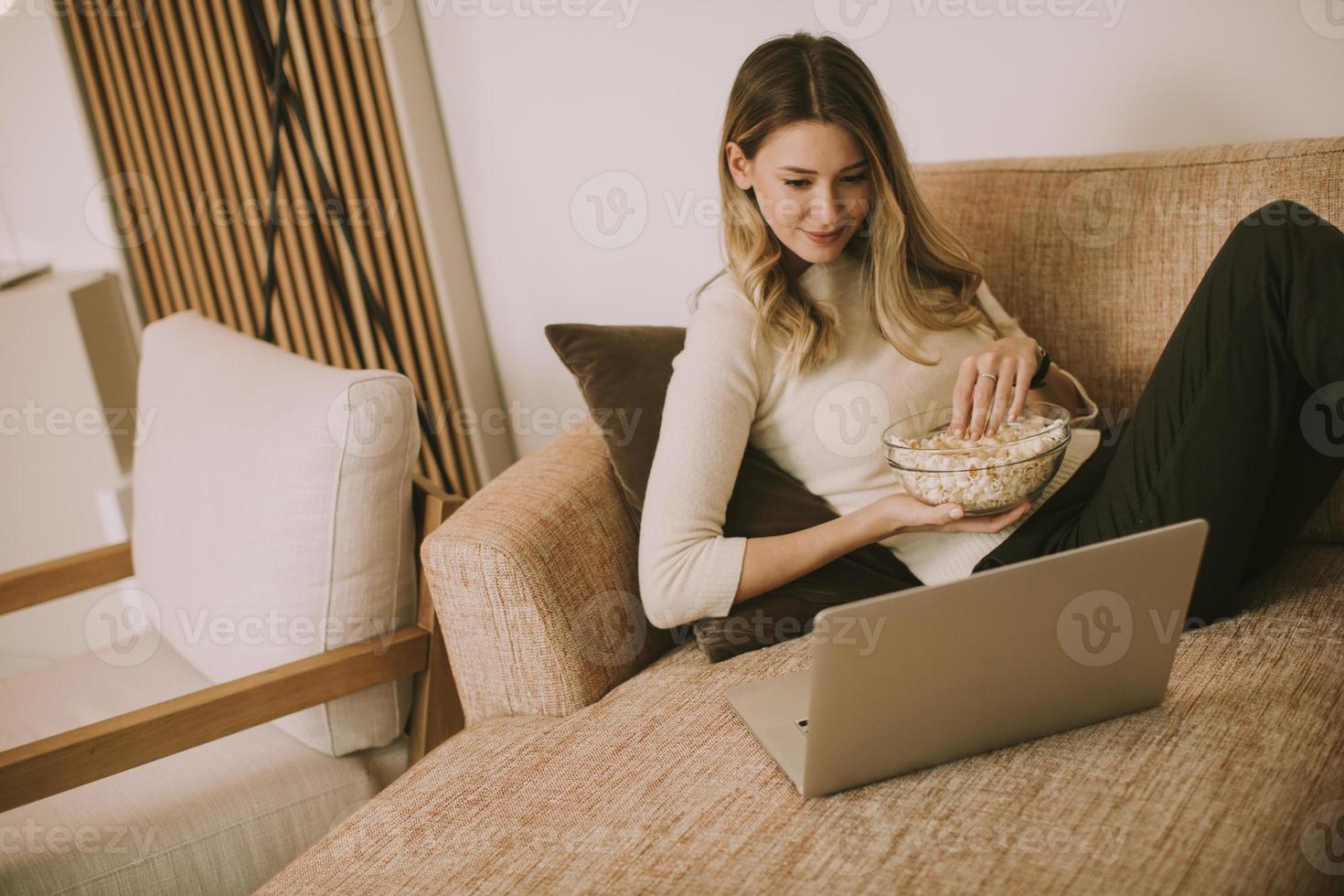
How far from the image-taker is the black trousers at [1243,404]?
3.91 feet

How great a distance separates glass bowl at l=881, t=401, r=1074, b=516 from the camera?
48.1 inches

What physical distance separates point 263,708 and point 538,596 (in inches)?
15.3

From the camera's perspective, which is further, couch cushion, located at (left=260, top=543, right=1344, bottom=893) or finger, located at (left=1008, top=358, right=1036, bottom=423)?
finger, located at (left=1008, top=358, right=1036, bottom=423)

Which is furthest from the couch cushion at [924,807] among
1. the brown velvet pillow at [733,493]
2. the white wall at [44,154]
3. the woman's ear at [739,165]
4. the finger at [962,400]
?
the white wall at [44,154]

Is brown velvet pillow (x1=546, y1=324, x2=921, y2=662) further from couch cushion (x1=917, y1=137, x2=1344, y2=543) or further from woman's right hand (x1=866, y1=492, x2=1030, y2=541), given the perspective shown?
couch cushion (x1=917, y1=137, x2=1344, y2=543)

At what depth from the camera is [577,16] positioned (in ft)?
7.44

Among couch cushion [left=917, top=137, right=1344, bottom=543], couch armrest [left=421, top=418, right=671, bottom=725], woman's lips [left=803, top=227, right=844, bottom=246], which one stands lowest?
couch armrest [left=421, top=418, right=671, bottom=725]

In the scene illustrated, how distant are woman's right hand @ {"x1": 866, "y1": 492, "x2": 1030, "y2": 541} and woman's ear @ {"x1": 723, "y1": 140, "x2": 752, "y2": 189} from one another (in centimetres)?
46

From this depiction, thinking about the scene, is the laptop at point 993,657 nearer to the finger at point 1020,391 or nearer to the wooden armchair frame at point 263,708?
the finger at point 1020,391

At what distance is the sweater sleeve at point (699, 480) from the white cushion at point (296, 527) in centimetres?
35

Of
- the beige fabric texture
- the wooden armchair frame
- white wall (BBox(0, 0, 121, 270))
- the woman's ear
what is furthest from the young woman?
white wall (BBox(0, 0, 121, 270))

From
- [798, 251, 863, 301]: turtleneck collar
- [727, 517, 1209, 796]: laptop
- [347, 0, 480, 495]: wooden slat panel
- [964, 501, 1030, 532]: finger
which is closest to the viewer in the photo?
[727, 517, 1209, 796]: laptop

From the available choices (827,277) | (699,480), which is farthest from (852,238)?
(699,480)

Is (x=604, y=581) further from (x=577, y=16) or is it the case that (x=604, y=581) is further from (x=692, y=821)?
(x=577, y=16)
